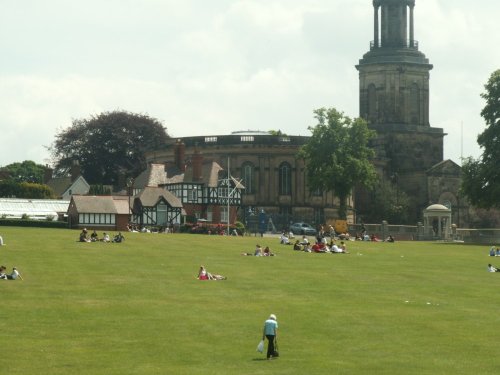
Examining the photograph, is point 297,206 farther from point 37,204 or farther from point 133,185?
point 37,204

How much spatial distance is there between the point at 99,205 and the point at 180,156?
24534 millimetres

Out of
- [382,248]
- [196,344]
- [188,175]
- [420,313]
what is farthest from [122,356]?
[188,175]

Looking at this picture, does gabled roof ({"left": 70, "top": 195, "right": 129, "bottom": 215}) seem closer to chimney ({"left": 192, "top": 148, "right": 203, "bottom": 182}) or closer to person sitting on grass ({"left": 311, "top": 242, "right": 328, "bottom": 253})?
chimney ({"left": 192, "top": 148, "right": 203, "bottom": 182})

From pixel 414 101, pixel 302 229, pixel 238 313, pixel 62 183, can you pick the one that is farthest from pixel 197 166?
pixel 238 313

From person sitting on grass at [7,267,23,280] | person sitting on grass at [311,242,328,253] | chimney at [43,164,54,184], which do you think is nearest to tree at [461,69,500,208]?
person sitting on grass at [311,242,328,253]

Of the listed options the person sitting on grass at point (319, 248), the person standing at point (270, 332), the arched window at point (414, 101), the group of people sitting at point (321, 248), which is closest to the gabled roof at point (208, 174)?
the arched window at point (414, 101)

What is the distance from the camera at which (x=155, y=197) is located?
116688 mm

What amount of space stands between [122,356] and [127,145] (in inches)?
5020

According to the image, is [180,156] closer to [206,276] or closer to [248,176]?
[248,176]

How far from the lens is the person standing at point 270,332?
113 feet

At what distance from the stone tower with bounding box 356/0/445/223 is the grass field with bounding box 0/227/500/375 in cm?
7195

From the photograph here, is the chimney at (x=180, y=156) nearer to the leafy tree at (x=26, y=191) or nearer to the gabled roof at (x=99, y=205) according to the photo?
the gabled roof at (x=99, y=205)

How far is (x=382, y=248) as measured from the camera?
85000 mm

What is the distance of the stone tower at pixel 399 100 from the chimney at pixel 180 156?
24.8 meters
